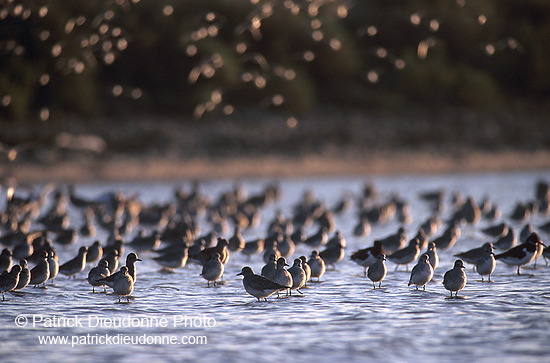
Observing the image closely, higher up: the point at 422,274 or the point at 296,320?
the point at 422,274

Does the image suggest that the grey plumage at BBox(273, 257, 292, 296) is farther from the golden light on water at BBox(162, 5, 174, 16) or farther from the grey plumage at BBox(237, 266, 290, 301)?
the golden light on water at BBox(162, 5, 174, 16)

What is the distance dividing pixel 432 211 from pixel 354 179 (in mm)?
15098

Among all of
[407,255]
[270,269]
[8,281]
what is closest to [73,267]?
[8,281]

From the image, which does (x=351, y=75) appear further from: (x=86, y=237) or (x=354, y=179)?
(x=86, y=237)

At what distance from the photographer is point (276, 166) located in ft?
163

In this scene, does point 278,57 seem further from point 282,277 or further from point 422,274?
point 282,277

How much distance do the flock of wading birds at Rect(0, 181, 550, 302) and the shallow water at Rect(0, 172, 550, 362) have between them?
341 millimetres

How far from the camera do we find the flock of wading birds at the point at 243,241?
1570 cm

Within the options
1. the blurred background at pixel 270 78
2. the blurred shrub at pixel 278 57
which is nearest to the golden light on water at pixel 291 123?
the blurred background at pixel 270 78

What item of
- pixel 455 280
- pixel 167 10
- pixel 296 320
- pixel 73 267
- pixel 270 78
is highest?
pixel 167 10

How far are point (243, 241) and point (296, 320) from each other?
26.2 feet

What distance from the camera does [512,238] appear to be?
20141 mm

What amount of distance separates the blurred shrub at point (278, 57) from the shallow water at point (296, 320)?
41.4 meters

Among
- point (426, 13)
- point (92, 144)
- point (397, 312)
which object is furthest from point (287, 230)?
point (426, 13)
